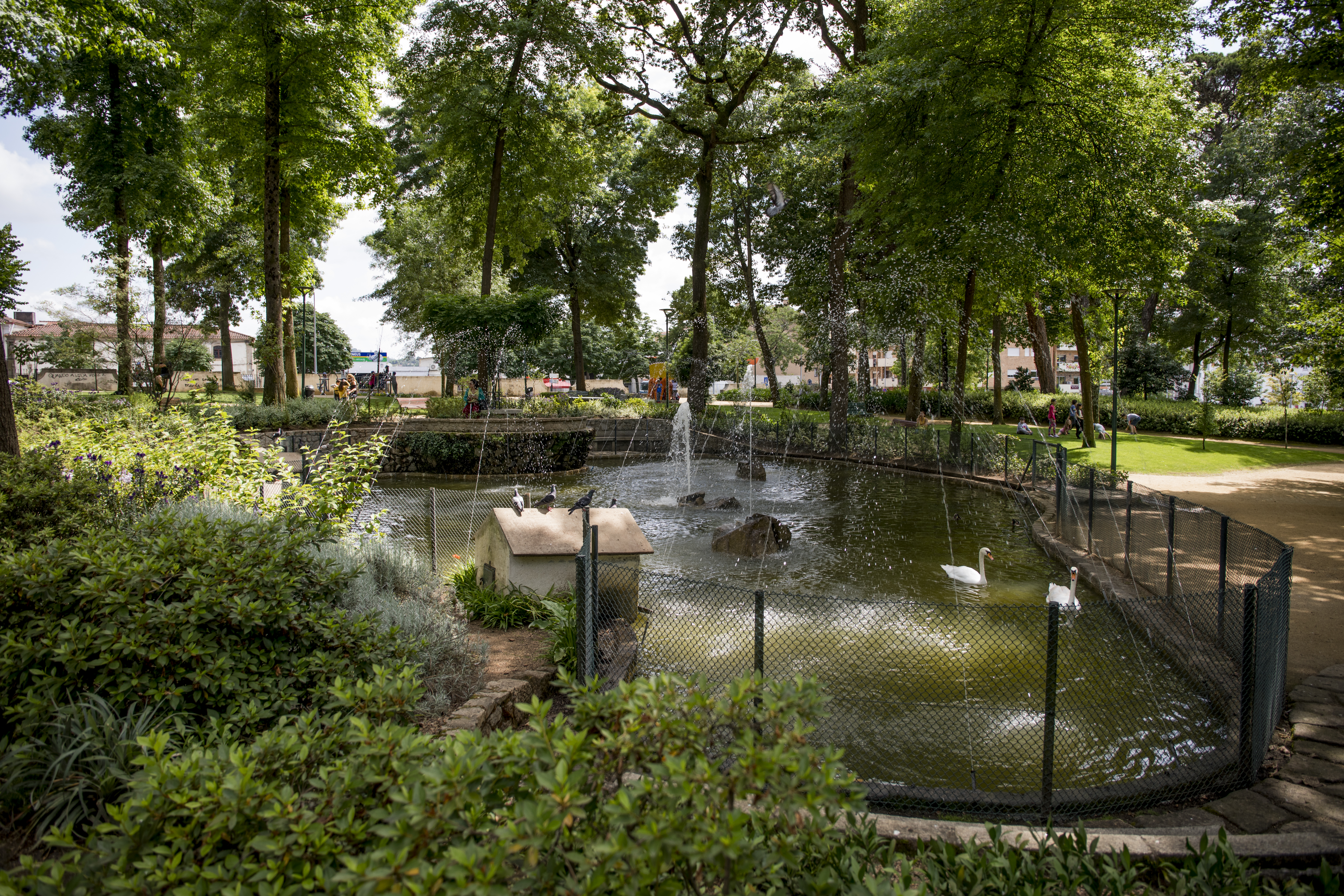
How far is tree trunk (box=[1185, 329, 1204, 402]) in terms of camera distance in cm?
3728

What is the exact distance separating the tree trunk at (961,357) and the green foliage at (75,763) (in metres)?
18.4

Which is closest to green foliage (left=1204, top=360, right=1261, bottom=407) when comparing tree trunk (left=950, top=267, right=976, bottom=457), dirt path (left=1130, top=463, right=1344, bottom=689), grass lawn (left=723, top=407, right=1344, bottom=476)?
grass lawn (left=723, top=407, right=1344, bottom=476)

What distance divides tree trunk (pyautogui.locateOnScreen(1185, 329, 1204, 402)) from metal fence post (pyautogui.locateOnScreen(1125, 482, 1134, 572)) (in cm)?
3269

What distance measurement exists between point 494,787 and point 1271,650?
5.60 metres

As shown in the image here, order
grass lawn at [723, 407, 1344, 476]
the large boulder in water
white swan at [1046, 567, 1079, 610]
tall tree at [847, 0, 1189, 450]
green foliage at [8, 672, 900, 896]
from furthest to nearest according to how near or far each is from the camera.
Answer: grass lawn at [723, 407, 1344, 476] < tall tree at [847, 0, 1189, 450] < the large boulder in water < white swan at [1046, 567, 1079, 610] < green foliage at [8, 672, 900, 896]

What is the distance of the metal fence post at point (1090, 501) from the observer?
10328 mm

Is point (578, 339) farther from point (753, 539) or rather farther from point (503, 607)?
point (503, 607)

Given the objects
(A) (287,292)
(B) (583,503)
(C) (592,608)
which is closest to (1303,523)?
(B) (583,503)

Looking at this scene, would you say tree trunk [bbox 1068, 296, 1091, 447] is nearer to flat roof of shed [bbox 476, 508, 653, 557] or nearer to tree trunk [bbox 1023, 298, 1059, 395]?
tree trunk [bbox 1023, 298, 1059, 395]

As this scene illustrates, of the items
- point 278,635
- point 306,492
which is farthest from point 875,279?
point 278,635

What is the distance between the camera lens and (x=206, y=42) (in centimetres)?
2169

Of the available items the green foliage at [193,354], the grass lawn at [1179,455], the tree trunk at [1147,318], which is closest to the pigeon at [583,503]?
the grass lawn at [1179,455]

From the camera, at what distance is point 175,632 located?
3803 mm

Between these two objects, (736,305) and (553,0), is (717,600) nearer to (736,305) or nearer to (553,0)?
(553,0)
